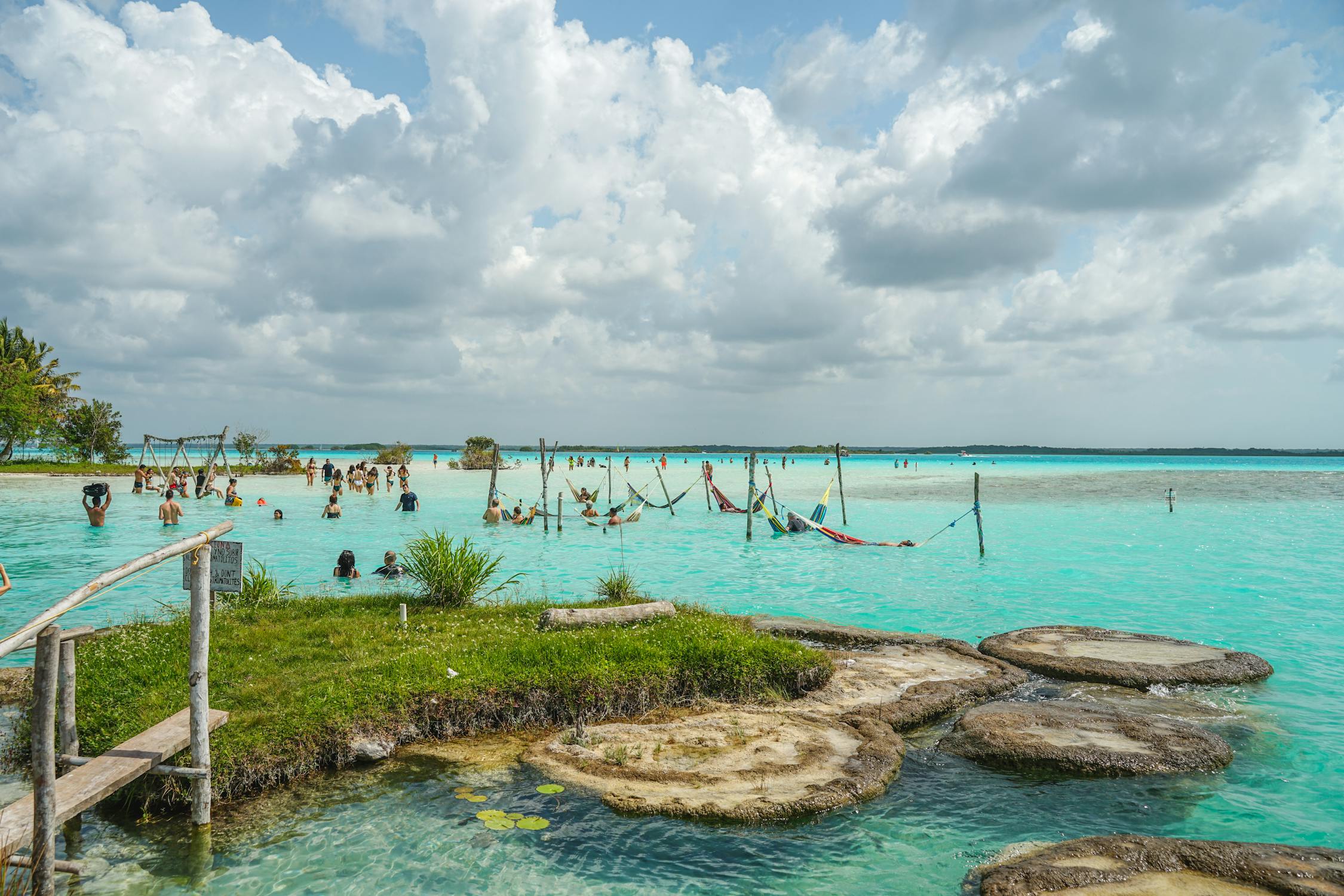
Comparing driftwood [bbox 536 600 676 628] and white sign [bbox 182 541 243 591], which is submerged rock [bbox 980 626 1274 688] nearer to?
driftwood [bbox 536 600 676 628]

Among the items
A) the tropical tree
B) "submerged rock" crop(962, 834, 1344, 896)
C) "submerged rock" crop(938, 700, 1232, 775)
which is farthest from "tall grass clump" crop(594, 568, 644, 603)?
the tropical tree

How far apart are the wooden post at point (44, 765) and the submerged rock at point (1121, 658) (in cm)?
1053

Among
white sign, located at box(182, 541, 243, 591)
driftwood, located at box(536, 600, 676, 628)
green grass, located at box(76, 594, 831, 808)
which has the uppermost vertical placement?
white sign, located at box(182, 541, 243, 591)

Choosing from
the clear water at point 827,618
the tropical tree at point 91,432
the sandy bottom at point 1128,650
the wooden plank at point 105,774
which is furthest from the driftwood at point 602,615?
the tropical tree at point 91,432

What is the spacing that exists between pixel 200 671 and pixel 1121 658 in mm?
11393

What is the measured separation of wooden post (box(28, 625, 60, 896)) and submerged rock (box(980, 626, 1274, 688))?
415 inches

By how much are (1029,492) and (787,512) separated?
97.1 feet

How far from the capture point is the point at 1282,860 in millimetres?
5082

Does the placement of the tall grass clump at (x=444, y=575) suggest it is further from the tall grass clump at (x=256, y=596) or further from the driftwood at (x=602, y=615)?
the tall grass clump at (x=256, y=596)

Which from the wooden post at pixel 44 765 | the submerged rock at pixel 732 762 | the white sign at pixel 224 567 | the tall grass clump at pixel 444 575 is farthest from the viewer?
the tall grass clump at pixel 444 575

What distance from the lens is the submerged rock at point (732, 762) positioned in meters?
6.11

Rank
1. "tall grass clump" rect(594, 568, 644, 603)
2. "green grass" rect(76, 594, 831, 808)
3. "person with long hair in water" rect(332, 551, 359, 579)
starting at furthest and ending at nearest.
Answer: "person with long hair in water" rect(332, 551, 359, 579) → "tall grass clump" rect(594, 568, 644, 603) → "green grass" rect(76, 594, 831, 808)

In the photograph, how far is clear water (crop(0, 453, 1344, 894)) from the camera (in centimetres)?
539

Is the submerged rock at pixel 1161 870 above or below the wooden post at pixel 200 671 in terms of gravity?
below
